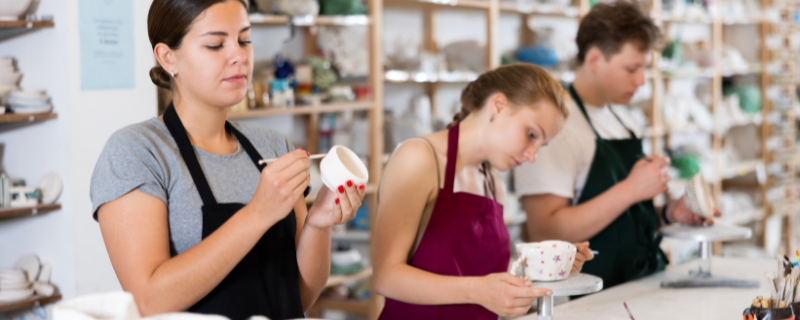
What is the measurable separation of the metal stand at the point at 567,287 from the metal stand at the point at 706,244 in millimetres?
656

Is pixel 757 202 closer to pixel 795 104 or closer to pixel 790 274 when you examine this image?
pixel 795 104

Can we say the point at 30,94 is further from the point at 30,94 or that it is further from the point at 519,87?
the point at 519,87

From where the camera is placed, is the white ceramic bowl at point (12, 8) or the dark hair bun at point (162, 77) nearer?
the dark hair bun at point (162, 77)

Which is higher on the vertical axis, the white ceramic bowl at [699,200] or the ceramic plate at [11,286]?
the white ceramic bowl at [699,200]

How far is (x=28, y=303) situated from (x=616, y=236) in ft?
6.07

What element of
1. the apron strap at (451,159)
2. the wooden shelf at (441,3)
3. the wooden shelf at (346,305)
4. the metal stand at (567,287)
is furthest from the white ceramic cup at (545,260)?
the wooden shelf at (441,3)

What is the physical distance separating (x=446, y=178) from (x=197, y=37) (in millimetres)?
719

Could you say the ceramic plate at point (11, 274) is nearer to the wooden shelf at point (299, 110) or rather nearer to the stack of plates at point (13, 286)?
the stack of plates at point (13, 286)

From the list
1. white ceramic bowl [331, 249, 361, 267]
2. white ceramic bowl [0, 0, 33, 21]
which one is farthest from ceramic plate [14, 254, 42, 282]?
white ceramic bowl [331, 249, 361, 267]

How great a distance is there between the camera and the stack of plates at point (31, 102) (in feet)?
7.25

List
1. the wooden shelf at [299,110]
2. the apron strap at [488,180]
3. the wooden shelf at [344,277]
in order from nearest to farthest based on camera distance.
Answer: the apron strap at [488,180] → the wooden shelf at [299,110] → the wooden shelf at [344,277]

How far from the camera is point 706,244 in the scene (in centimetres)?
218

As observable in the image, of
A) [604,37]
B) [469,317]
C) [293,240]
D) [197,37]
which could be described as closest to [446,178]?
[469,317]

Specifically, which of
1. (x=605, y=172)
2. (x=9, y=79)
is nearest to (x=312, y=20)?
(x=9, y=79)
